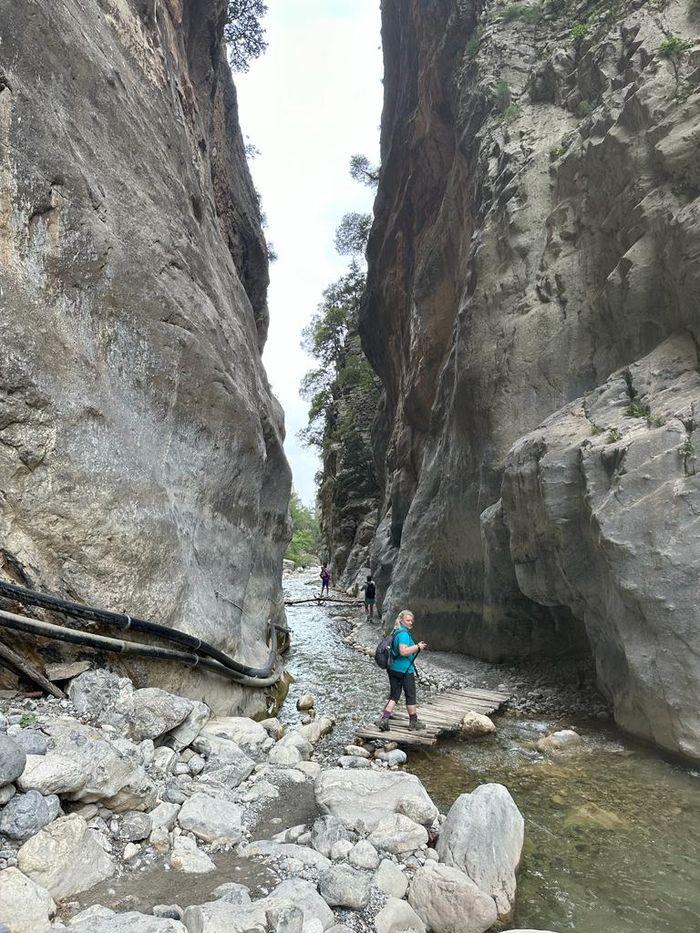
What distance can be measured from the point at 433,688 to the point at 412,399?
10.5 meters

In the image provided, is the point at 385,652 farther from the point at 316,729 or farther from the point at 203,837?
the point at 203,837

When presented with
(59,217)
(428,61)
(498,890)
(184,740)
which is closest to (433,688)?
(184,740)

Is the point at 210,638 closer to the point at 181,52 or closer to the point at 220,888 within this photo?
the point at 220,888

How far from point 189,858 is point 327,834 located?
104cm

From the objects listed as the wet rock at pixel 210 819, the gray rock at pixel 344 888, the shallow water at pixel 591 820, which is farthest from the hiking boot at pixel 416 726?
the gray rock at pixel 344 888

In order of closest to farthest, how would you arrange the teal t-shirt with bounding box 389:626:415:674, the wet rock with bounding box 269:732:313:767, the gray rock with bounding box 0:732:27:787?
the gray rock with bounding box 0:732:27:787
the wet rock with bounding box 269:732:313:767
the teal t-shirt with bounding box 389:626:415:674

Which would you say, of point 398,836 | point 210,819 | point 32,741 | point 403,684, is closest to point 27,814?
point 32,741

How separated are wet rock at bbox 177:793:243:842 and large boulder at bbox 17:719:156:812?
11.5 inches

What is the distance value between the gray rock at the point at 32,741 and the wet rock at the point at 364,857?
7.43ft

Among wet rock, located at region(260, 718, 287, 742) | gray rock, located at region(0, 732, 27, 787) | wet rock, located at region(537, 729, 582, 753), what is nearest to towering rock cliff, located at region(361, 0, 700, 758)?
wet rock, located at region(537, 729, 582, 753)

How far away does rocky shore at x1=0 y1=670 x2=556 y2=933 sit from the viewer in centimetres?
318

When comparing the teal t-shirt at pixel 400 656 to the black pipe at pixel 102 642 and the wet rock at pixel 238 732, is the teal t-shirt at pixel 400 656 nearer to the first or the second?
the wet rock at pixel 238 732

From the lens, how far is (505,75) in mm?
14898

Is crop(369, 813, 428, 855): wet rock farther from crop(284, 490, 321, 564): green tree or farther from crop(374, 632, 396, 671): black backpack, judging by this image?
crop(284, 490, 321, 564): green tree
